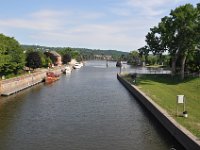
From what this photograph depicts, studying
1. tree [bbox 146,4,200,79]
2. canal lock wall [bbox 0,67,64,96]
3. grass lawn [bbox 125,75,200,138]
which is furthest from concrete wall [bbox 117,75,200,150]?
tree [bbox 146,4,200,79]

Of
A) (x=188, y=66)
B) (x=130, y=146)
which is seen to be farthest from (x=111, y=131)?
(x=188, y=66)

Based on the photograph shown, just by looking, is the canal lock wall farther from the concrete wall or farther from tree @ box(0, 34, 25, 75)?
the concrete wall

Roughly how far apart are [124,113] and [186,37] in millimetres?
42640

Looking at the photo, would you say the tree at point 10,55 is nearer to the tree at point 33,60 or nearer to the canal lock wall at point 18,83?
the canal lock wall at point 18,83

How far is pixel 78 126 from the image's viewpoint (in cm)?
4219

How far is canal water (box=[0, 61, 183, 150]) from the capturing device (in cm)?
3436

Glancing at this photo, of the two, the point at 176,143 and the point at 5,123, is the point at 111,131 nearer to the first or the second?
the point at 176,143

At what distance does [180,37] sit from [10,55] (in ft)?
135

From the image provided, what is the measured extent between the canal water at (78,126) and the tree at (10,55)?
802 inches

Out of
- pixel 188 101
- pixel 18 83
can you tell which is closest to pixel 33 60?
pixel 18 83

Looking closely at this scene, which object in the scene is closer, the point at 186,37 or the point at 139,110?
the point at 139,110

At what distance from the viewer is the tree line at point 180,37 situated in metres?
87.8

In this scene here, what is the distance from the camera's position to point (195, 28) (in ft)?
283

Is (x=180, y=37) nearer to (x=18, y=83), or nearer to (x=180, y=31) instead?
(x=180, y=31)
